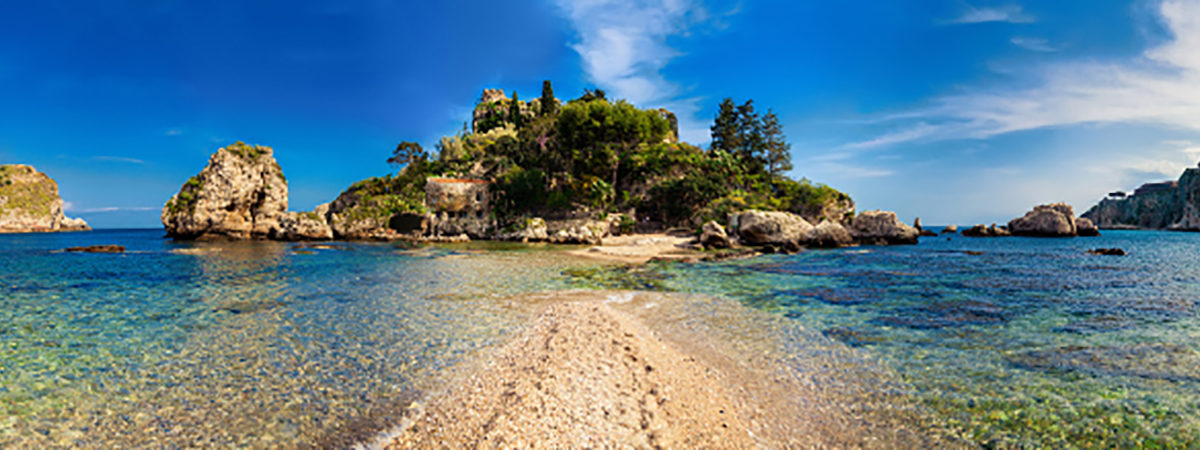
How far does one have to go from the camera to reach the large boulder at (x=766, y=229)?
4022 cm

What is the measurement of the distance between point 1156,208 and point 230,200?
179794 millimetres

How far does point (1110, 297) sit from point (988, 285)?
3433 millimetres

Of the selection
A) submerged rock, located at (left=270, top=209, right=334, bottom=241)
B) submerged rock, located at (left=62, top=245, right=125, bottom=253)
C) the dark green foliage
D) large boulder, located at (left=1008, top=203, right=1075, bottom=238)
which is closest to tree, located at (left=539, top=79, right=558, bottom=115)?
the dark green foliage

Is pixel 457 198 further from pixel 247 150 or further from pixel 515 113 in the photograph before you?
pixel 515 113

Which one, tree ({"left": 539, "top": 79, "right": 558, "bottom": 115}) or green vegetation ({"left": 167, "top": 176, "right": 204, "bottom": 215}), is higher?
tree ({"left": 539, "top": 79, "right": 558, "bottom": 115})

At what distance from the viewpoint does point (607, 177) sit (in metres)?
58.6

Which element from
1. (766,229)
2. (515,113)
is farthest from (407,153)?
(766,229)

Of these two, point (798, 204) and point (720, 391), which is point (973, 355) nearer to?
point (720, 391)

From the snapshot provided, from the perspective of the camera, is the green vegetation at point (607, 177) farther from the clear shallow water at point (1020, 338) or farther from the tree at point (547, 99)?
the clear shallow water at point (1020, 338)

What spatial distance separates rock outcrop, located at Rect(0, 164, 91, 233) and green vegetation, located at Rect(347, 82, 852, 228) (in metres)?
104

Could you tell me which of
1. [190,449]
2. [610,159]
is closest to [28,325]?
[190,449]

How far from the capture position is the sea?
549 centimetres

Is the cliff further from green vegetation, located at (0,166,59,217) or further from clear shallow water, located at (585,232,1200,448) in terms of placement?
green vegetation, located at (0,166,59,217)

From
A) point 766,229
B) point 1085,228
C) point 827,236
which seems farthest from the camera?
point 1085,228
